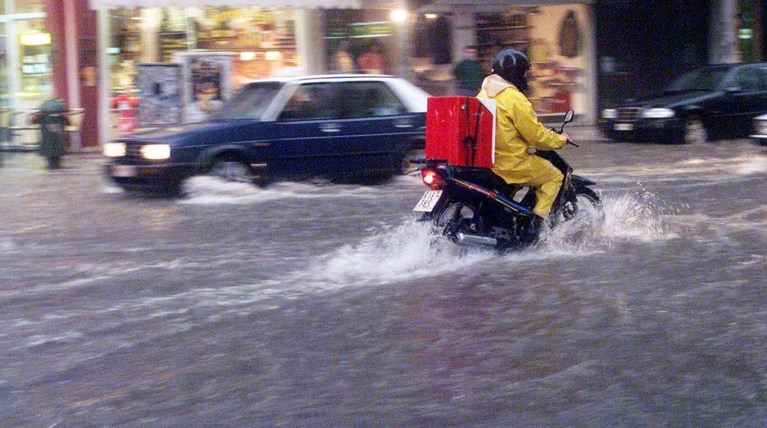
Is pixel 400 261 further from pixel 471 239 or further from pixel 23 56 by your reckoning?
pixel 23 56

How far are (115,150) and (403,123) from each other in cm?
343

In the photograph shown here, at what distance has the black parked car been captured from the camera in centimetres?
1981

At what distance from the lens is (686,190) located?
44.1 ft

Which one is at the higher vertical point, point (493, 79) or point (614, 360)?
point (493, 79)

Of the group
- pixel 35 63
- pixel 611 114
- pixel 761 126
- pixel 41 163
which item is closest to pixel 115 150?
pixel 41 163

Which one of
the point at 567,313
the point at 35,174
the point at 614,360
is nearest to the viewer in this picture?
the point at 614,360

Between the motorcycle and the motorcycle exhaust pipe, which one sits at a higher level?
the motorcycle

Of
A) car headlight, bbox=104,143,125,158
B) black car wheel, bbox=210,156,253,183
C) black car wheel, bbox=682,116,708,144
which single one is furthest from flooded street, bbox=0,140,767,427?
black car wheel, bbox=682,116,708,144

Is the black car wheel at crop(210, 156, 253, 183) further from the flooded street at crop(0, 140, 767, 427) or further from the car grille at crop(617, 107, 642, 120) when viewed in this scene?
the car grille at crop(617, 107, 642, 120)

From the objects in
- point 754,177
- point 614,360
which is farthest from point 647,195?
point 614,360

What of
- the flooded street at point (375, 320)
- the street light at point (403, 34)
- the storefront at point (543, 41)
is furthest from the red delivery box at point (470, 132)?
the storefront at point (543, 41)

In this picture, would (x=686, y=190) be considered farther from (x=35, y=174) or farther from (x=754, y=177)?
(x=35, y=174)

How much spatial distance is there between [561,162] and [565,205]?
0.38 metres

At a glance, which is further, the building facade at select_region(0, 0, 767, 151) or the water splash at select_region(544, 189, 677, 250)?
the building facade at select_region(0, 0, 767, 151)
